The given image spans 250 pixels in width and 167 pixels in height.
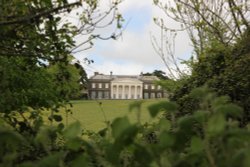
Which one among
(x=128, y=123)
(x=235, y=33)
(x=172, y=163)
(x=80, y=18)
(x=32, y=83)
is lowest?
(x=172, y=163)

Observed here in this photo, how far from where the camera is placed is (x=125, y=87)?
126375 mm

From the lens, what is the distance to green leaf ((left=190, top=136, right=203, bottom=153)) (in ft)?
3.91

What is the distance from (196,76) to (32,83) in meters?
5.91

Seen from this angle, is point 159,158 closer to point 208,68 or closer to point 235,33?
point 208,68

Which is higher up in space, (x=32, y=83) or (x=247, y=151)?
(x=32, y=83)

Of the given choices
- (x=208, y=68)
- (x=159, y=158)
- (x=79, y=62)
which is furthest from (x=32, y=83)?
(x=208, y=68)

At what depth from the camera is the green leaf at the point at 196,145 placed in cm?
119

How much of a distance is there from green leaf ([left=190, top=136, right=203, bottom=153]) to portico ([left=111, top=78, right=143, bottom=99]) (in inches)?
4674

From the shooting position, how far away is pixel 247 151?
40.4 inches

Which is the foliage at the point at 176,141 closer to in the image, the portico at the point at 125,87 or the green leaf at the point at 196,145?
the green leaf at the point at 196,145

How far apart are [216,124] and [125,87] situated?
125284 millimetres

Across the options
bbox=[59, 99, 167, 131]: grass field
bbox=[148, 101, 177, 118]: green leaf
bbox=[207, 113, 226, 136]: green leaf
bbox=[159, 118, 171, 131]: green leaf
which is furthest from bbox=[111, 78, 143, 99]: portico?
bbox=[207, 113, 226, 136]: green leaf

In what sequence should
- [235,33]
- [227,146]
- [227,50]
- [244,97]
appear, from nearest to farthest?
[227,146] < [244,97] < [227,50] < [235,33]

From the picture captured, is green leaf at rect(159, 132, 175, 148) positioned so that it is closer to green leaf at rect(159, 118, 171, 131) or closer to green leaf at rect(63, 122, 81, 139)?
green leaf at rect(159, 118, 171, 131)
